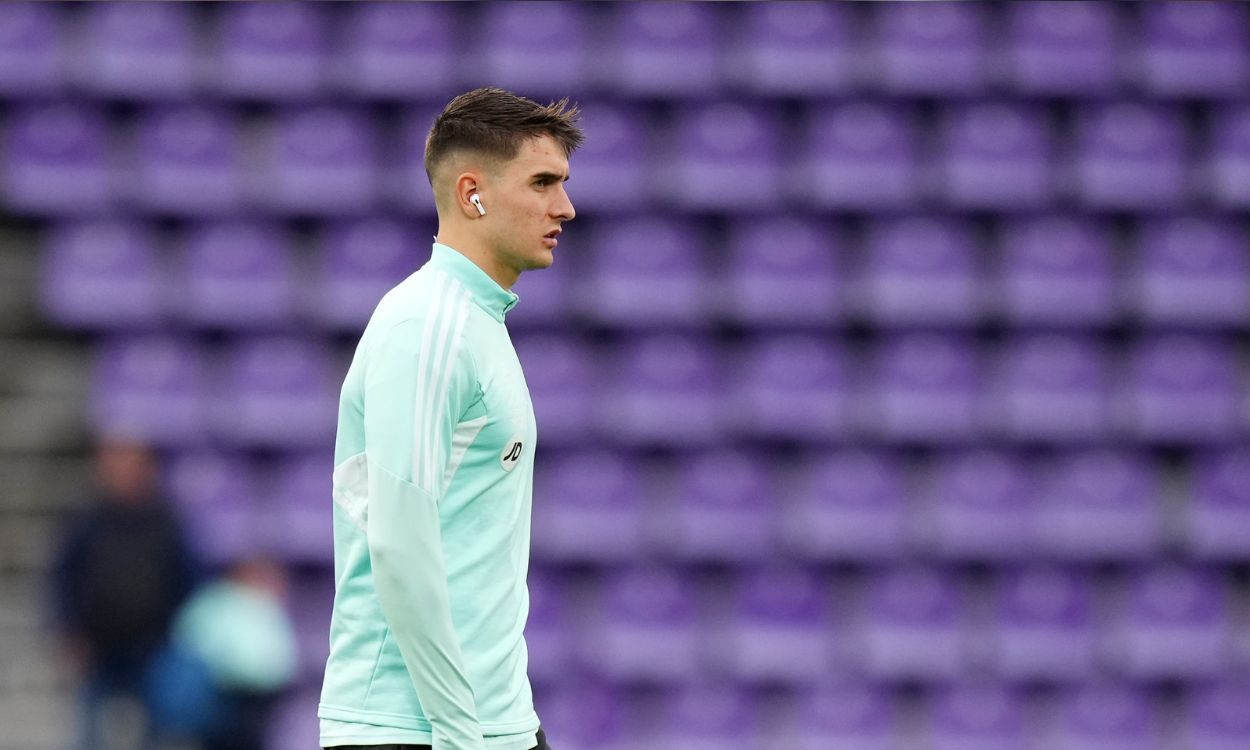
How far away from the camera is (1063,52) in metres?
7.21

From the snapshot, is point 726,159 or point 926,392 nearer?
point 926,392

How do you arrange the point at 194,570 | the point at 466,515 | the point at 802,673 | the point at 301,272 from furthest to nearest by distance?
the point at 301,272
the point at 802,673
the point at 194,570
the point at 466,515

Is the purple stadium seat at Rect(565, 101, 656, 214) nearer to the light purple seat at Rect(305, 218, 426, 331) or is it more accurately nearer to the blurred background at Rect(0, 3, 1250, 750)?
the blurred background at Rect(0, 3, 1250, 750)

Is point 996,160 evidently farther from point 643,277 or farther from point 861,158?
point 643,277

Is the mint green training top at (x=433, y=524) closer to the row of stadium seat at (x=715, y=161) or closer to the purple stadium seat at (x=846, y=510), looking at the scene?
the purple stadium seat at (x=846, y=510)

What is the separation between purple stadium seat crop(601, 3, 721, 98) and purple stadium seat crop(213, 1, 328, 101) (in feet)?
4.04

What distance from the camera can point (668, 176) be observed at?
721 cm

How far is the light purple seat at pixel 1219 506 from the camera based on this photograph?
678 cm

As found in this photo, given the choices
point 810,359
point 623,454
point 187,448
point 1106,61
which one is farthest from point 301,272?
point 1106,61

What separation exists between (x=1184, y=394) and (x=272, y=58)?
158 inches

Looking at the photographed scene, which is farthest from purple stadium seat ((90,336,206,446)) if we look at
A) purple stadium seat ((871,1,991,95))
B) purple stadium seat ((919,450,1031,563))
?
purple stadium seat ((871,1,991,95))

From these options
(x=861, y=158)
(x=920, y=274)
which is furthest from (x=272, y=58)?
(x=920, y=274)

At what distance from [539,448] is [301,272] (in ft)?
4.21

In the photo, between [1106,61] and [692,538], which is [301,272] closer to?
[692,538]
